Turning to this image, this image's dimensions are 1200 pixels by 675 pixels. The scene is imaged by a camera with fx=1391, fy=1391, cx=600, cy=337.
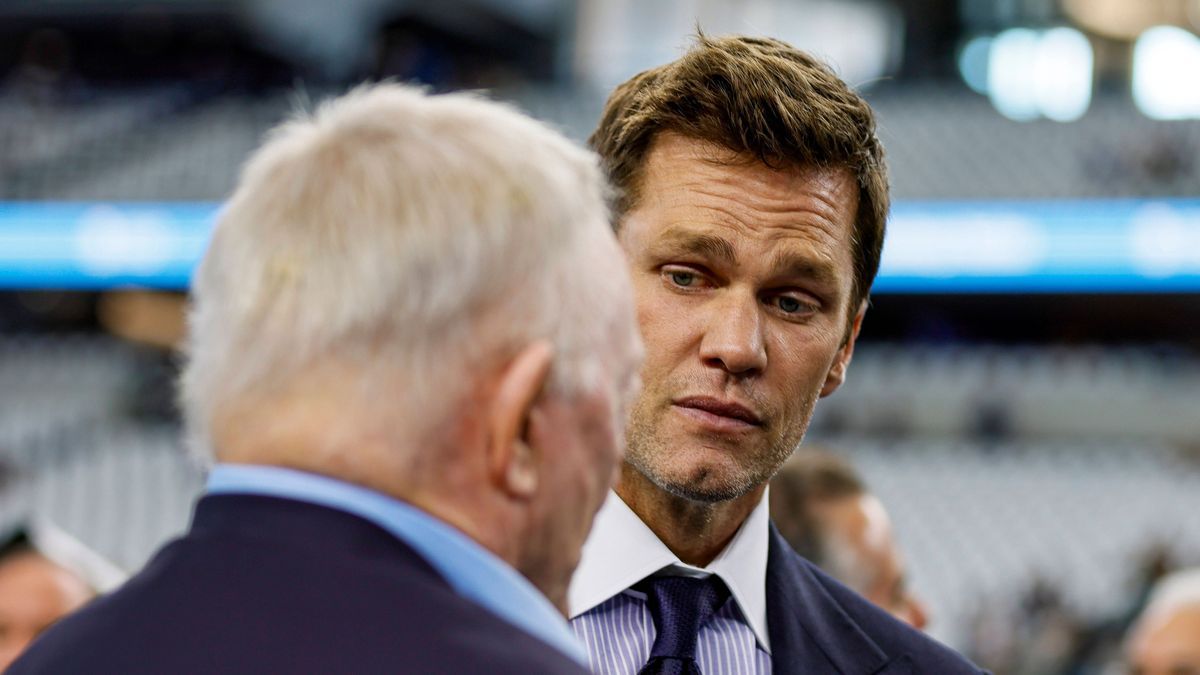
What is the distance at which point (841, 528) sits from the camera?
2.57 metres

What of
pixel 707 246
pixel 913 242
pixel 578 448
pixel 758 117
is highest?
pixel 913 242

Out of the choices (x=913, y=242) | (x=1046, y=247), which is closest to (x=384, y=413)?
(x=1046, y=247)

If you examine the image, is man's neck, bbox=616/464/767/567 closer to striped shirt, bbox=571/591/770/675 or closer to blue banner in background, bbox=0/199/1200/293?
striped shirt, bbox=571/591/770/675

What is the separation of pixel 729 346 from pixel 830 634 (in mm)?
341

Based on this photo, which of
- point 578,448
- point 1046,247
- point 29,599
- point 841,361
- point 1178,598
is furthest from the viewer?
point 1046,247

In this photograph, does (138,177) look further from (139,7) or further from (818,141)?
(818,141)

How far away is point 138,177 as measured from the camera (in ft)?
48.1

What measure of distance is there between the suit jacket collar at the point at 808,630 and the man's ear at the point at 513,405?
0.64 m

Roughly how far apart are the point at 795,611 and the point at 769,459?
17cm

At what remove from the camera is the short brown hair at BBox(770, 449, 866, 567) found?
2533 mm

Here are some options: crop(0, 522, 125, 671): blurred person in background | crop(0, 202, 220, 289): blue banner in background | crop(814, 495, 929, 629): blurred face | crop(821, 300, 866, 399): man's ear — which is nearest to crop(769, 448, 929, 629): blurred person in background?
crop(814, 495, 929, 629): blurred face

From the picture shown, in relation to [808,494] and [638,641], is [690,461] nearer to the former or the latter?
[638,641]

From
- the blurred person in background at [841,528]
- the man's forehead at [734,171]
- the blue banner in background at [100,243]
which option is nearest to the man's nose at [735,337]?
the man's forehead at [734,171]

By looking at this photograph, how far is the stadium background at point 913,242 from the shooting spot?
1082 centimetres
